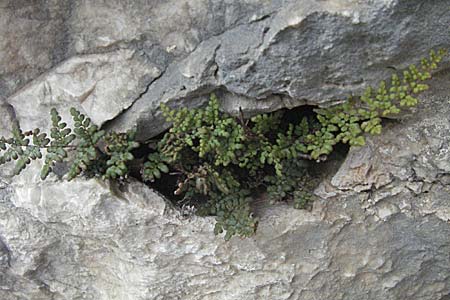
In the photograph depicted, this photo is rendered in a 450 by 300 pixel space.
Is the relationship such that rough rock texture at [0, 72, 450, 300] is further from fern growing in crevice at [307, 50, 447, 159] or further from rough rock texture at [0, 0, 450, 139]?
rough rock texture at [0, 0, 450, 139]

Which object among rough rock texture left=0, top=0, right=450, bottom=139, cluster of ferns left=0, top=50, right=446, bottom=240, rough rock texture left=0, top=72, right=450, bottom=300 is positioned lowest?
rough rock texture left=0, top=72, right=450, bottom=300

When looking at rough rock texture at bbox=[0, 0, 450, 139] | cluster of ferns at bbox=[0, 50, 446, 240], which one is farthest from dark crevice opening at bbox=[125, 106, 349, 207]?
rough rock texture at bbox=[0, 0, 450, 139]

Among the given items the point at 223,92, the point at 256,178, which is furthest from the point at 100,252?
the point at 223,92

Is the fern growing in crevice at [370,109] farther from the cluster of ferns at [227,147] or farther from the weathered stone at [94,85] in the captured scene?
the weathered stone at [94,85]

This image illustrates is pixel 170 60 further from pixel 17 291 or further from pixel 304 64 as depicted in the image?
pixel 17 291

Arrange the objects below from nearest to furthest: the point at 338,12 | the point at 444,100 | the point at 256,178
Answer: the point at 338,12, the point at 444,100, the point at 256,178

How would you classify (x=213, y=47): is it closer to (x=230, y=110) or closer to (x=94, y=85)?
(x=230, y=110)

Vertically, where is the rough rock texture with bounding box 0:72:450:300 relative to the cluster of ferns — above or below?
below
